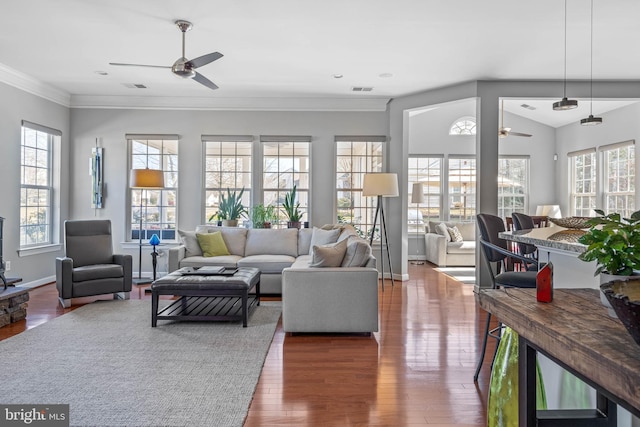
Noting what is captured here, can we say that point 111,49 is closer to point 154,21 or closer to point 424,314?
point 154,21

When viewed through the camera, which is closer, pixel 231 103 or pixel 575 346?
pixel 575 346

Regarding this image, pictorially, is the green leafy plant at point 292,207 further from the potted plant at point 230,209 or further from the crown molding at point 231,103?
the crown molding at point 231,103

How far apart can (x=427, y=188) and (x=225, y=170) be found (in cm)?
452

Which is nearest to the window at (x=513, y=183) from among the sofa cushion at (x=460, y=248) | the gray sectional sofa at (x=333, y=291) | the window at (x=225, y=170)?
the sofa cushion at (x=460, y=248)

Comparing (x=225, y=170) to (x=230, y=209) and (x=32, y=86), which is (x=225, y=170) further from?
(x=32, y=86)

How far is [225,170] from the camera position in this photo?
22.5 ft

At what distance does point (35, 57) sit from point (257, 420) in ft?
16.2

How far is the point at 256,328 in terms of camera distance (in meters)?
3.88

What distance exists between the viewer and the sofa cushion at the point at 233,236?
19.4 feet

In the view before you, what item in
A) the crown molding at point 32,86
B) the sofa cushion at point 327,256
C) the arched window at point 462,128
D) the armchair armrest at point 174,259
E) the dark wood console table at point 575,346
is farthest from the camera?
the arched window at point 462,128

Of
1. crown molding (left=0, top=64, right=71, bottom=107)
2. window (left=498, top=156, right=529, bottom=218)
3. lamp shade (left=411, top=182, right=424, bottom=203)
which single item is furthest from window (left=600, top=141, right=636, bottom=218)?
crown molding (left=0, top=64, right=71, bottom=107)

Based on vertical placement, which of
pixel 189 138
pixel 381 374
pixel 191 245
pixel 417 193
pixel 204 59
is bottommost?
pixel 381 374

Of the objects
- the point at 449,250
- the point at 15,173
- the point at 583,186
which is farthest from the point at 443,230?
the point at 15,173

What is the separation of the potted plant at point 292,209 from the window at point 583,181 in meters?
5.77
